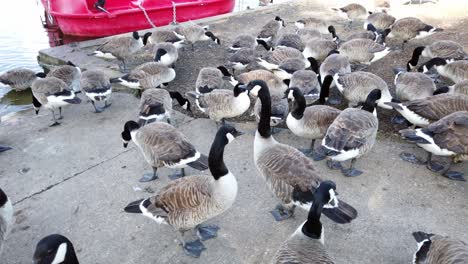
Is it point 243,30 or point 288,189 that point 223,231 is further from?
point 243,30

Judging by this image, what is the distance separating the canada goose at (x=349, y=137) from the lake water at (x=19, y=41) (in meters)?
7.12

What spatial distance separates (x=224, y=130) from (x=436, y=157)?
3.69 m

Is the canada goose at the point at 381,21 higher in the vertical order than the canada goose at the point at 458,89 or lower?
higher

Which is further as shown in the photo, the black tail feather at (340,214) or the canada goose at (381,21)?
the canada goose at (381,21)

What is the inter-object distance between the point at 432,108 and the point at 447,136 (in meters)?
0.83

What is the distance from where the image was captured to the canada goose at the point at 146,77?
7262 millimetres

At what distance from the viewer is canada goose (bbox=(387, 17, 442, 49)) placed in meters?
9.68

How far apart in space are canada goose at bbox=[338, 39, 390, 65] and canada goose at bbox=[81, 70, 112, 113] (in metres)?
5.60

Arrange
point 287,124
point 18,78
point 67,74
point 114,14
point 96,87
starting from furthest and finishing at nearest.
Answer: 1. point 114,14
2. point 18,78
3. point 67,74
4. point 96,87
5. point 287,124

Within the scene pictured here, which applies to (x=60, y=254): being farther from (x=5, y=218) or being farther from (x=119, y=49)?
(x=119, y=49)

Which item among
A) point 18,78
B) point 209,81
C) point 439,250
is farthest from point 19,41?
point 439,250

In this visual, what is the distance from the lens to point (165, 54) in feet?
27.7

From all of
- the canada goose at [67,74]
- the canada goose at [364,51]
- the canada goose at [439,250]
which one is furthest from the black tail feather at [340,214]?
the canada goose at [67,74]

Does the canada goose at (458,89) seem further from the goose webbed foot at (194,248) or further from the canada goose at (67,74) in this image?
the canada goose at (67,74)
